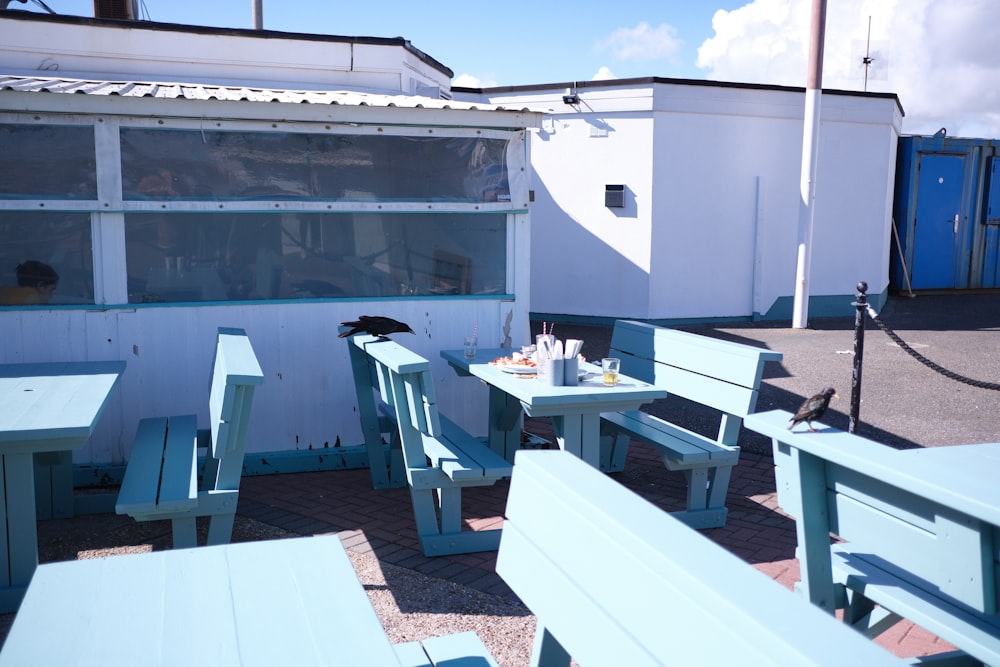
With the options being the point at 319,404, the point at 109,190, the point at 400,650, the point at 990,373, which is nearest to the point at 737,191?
the point at 990,373

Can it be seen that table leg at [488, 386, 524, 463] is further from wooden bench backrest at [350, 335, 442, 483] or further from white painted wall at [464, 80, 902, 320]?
white painted wall at [464, 80, 902, 320]

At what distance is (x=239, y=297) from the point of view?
5.71m

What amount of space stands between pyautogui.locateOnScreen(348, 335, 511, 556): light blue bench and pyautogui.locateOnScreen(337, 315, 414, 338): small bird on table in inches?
27.6

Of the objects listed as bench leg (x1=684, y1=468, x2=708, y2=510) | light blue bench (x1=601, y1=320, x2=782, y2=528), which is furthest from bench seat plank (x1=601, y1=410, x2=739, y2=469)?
bench leg (x1=684, y1=468, x2=708, y2=510)

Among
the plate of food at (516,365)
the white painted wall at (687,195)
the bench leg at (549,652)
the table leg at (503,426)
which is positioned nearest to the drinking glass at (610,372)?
the plate of food at (516,365)

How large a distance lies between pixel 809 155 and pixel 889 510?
31.8ft

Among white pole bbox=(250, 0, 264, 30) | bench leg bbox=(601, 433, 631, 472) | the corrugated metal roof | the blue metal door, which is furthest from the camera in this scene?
white pole bbox=(250, 0, 264, 30)

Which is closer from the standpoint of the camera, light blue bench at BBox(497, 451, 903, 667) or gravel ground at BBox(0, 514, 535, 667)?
light blue bench at BBox(497, 451, 903, 667)

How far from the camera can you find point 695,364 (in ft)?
17.1

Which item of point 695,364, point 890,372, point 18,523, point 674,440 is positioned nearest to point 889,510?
point 674,440

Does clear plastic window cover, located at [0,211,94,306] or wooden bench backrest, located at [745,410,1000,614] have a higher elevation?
clear plastic window cover, located at [0,211,94,306]

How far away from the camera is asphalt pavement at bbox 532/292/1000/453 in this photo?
22.1ft

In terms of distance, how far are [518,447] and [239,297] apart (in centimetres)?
207

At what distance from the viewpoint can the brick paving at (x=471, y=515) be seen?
4.19m
